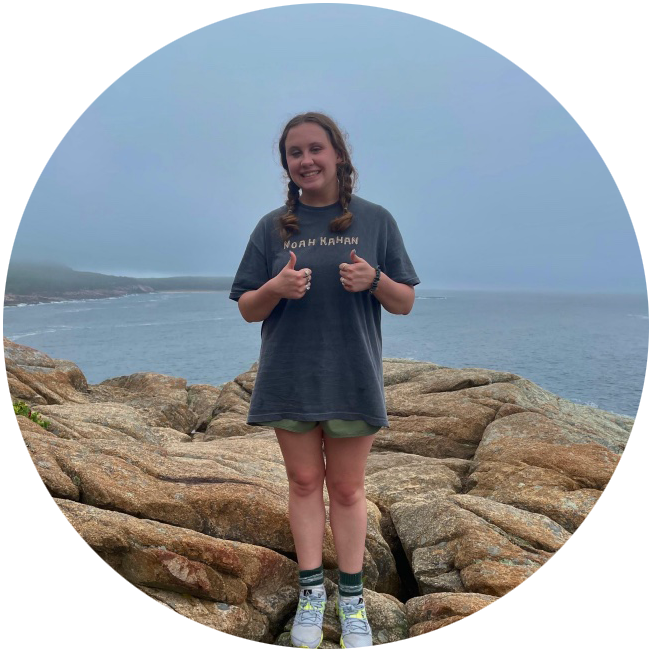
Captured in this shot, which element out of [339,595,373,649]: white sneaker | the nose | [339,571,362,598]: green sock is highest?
the nose

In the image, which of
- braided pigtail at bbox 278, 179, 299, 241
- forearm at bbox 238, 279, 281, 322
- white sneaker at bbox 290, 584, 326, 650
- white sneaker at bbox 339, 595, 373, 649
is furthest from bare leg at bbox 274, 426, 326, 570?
braided pigtail at bbox 278, 179, 299, 241

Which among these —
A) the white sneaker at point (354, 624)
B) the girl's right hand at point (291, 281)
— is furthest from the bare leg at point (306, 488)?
the girl's right hand at point (291, 281)

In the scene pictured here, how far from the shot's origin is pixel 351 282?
12.1ft

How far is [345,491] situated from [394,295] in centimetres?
126

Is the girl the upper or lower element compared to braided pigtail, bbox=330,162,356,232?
lower

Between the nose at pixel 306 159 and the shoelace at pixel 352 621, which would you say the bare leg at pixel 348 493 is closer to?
the shoelace at pixel 352 621

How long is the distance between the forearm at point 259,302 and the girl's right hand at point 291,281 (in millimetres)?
43

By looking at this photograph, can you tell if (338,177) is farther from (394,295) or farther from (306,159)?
(394,295)

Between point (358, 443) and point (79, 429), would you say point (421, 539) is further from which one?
point (79, 429)

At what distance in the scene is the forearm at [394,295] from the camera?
3816 millimetres

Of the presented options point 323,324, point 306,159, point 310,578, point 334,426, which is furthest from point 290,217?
point 310,578

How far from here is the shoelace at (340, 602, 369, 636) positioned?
4.08 m

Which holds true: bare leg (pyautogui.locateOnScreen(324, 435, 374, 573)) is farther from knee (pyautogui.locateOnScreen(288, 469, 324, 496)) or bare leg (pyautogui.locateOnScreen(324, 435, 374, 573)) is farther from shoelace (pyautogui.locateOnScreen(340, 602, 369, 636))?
shoelace (pyautogui.locateOnScreen(340, 602, 369, 636))

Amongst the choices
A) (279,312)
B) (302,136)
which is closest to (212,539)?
(279,312)
